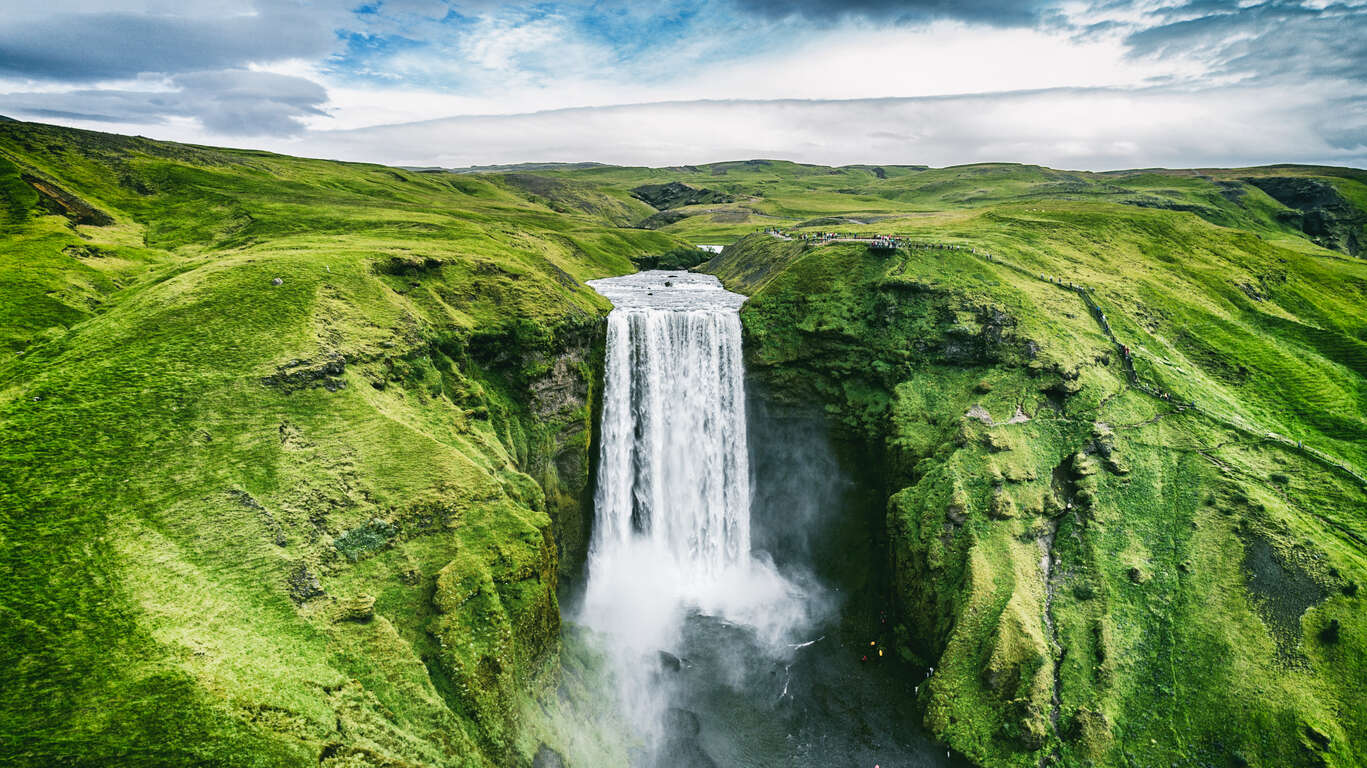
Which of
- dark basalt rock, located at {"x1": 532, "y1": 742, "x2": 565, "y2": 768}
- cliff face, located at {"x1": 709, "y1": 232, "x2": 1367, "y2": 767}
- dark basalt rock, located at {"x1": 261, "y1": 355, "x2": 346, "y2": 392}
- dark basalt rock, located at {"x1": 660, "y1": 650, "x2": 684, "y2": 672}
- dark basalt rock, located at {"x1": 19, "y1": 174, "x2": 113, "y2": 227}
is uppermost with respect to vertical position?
dark basalt rock, located at {"x1": 19, "y1": 174, "x2": 113, "y2": 227}

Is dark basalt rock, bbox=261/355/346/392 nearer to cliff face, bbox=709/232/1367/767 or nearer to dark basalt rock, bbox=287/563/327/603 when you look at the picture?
dark basalt rock, bbox=287/563/327/603

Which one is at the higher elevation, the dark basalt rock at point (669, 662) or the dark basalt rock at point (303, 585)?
the dark basalt rock at point (303, 585)

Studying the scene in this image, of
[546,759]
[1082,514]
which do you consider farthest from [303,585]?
[1082,514]

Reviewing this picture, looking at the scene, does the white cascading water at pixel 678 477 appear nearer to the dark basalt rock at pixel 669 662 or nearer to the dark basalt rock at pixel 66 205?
the dark basalt rock at pixel 669 662

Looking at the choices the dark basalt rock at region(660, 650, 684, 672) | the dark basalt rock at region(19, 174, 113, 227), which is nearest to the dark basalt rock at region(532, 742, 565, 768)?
the dark basalt rock at region(660, 650, 684, 672)

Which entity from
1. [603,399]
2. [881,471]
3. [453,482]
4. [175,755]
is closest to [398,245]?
[603,399]

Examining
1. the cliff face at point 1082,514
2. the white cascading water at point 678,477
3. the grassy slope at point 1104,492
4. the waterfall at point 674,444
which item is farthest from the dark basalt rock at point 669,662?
the grassy slope at point 1104,492
